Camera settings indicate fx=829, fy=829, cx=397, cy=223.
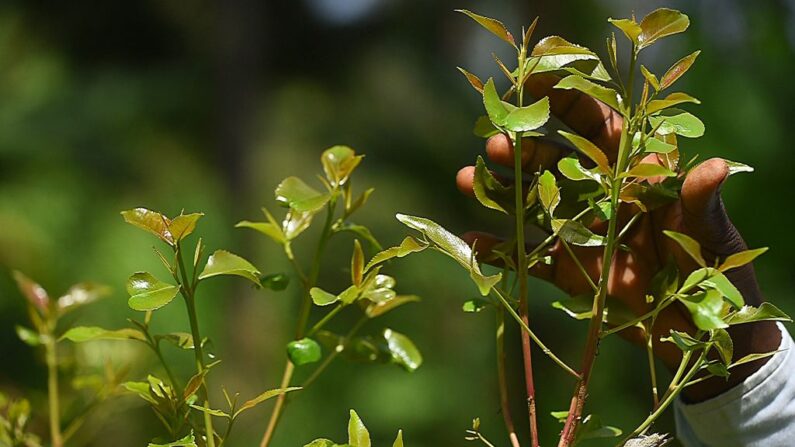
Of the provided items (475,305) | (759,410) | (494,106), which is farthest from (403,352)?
(759,410)

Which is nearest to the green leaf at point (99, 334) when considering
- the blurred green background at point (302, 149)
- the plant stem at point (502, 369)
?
the plant stem at point (502, 369)

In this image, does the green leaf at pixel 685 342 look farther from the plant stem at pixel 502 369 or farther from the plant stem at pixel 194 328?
the plant stem at pixel 194 328

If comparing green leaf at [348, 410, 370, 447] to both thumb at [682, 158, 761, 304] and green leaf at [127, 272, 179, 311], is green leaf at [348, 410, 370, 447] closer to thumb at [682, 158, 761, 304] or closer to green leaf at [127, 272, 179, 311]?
green leaf at [127, 272, 179, 311]

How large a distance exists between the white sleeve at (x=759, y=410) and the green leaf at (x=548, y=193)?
279 mm

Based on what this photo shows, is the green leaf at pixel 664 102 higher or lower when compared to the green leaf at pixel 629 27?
lower

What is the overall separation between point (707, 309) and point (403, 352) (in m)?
0.17

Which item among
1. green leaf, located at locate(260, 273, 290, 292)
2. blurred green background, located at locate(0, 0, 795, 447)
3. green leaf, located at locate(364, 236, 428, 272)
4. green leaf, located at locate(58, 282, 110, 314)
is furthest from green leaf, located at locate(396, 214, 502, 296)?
blurred green background, located at locate(0, 0, 795, 447)

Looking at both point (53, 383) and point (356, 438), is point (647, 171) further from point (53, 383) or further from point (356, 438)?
point (53, 383)

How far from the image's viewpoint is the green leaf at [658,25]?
329 millimetres

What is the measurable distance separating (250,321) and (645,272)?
9.68 feet

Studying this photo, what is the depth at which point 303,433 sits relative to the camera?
10.0 ft

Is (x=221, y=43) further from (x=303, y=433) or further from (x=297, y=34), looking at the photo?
(x=303, y=433)

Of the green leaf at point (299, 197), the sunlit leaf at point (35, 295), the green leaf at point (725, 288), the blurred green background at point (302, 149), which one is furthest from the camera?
the blurred green background at point (302, 149)

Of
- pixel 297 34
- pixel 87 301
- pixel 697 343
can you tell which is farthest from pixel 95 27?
pixel 697 343
